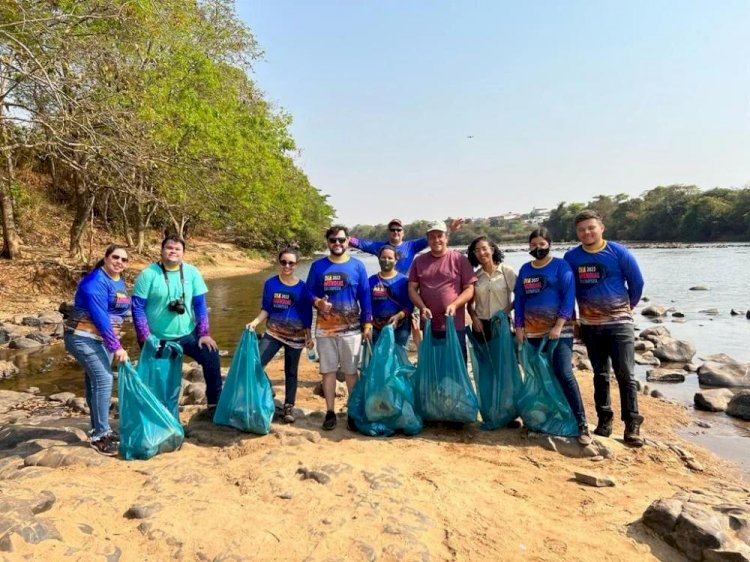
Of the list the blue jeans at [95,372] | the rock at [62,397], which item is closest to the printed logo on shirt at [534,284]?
the blue jeans at [95,372]

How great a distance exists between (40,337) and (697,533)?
10.7 m

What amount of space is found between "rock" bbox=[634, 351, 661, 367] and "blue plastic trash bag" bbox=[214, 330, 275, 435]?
7.35 m

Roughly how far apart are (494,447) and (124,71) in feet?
32.1

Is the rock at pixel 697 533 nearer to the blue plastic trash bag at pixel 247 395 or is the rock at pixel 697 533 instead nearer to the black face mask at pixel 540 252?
the black face mask at pixel 540 252

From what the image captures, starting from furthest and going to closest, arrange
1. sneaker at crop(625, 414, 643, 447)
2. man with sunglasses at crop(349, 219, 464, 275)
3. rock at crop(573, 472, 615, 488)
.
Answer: man with sunglasses at crop(349, 219, 464, 275)
sneaker at crop(625, 414, 643, 447)
rock at crop(573, 472, 615, 488)

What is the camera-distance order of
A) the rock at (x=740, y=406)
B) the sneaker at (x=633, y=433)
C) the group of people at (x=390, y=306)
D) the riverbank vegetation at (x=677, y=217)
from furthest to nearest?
1. the riverbank vegetation at (x=677, y=217)
2. the rock at (x=740, y=406)
3. the sneaker at (x=633, y=433)
4. the group of people at (x=390, y=306)

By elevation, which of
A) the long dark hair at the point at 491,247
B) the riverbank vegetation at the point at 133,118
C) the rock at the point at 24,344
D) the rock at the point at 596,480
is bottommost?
the rock at the point at 24,344

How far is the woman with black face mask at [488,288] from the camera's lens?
4570 mm

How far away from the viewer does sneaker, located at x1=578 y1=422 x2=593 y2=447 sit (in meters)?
4.06

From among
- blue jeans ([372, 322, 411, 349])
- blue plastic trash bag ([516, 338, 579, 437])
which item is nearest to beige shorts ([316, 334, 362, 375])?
blue jeans ([372, 322, 411, 349])

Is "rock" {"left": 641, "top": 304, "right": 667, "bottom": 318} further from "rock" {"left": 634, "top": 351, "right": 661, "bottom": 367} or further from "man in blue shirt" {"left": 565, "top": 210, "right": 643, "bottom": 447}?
"man in blue shirt" {"left": 565, "top": 210, "right": 643, "bottom": 447}

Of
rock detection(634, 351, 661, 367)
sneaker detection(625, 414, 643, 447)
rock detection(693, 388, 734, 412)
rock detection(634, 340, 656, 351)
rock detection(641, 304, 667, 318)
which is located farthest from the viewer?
rock detection(641, 304, 667, 318)

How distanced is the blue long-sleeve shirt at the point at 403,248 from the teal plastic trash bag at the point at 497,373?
3.62 feet

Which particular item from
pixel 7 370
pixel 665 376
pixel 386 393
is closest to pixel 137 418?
pixel 386 393
